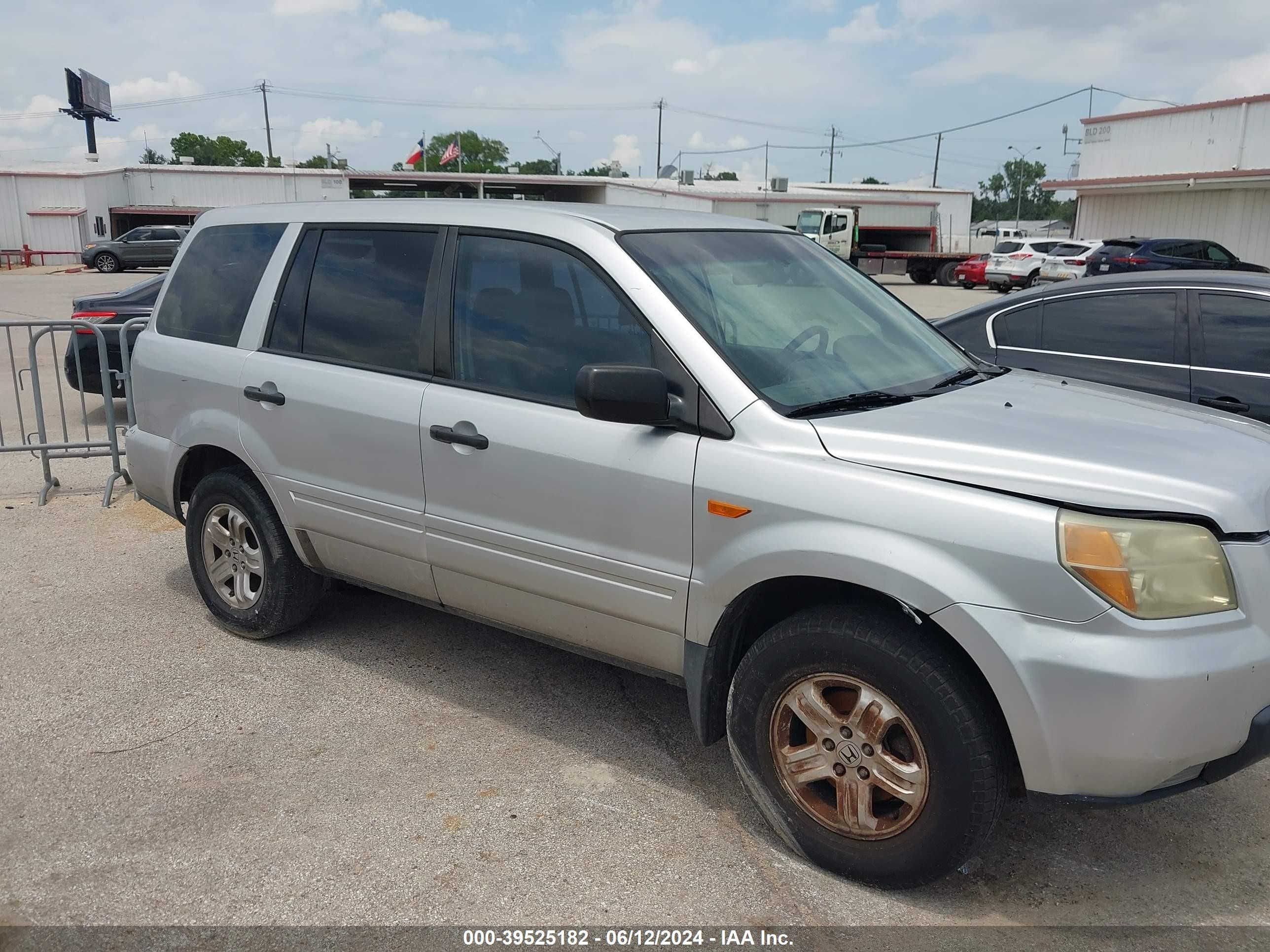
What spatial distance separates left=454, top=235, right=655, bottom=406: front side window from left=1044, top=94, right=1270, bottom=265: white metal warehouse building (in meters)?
31.9

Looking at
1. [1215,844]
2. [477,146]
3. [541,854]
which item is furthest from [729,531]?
[477,146]

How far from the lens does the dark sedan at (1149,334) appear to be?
527 centimetres

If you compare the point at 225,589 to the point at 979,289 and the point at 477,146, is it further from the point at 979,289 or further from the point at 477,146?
the point at 477,146

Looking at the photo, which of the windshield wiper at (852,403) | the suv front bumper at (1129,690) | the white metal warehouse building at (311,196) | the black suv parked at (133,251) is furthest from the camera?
the white metal warehouse building at (311,196)

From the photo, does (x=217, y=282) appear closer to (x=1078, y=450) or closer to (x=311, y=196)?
(x=1078, y=450)

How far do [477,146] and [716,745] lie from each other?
409 feet

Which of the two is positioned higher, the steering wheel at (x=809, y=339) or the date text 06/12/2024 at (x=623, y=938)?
the steering wheel at (x=809, y=339)

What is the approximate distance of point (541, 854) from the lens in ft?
10.5

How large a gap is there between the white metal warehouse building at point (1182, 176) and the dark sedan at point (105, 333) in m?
29.9

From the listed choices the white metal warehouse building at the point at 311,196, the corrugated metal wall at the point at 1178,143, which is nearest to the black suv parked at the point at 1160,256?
the corrugated metal wall at the point at 1178,143

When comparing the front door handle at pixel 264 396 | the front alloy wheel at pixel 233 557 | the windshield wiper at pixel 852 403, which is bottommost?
the front alloy wheel at pixel 233 557

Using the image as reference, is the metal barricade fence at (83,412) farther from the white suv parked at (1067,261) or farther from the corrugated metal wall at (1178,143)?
the corrugated metal wall at (1178,143)

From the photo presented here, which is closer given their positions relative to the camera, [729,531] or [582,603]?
[729,531]

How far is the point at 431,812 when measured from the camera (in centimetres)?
344
